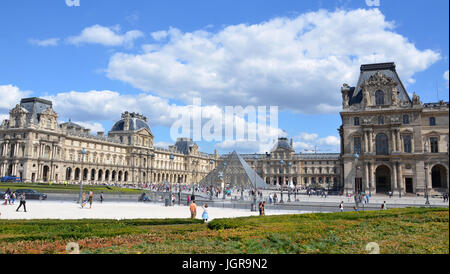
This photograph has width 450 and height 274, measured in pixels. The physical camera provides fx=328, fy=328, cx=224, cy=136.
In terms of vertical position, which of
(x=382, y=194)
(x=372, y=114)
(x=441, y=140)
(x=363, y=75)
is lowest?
(x=382, y=194)

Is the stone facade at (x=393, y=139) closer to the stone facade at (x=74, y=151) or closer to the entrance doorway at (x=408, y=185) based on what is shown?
the entrance doorway at (x=408, y=185)

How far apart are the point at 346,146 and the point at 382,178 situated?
805cm

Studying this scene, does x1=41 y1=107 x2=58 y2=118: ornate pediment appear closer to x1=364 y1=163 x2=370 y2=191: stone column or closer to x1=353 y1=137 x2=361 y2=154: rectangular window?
x1=353 y1=137 x2=361 y2=154: rectangular window

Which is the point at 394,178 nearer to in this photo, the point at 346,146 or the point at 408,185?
the point at 408,185

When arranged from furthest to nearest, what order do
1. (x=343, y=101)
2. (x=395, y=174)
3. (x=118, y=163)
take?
(x=118, y=163)
(x=343, y=101)
(x=395, y=174)

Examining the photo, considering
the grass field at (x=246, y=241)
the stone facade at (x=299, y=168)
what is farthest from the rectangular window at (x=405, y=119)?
the stone facade at (x=299, y=168)

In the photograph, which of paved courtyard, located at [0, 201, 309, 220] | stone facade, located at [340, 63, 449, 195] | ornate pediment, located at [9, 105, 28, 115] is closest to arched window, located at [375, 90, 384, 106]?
stone facade, located at [340, 63, 449, 195]

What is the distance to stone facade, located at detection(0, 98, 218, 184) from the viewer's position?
61.2 meters

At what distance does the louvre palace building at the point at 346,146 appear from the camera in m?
46.4

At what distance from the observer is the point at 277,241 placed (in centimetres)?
732

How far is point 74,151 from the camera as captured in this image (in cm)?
7138
